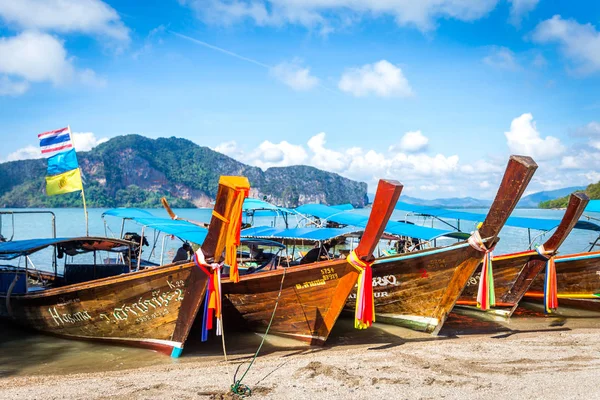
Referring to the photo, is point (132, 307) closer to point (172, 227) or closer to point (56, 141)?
point (172, 227)

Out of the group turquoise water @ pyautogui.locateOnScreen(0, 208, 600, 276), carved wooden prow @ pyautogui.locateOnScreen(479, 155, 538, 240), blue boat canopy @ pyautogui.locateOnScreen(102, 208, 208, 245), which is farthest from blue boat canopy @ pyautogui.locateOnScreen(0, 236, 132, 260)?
carved wooden prow @ pyautogui.locateOnScreen(479, 155, 538, 240)

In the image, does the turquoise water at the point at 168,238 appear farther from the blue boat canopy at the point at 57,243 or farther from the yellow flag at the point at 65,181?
the blue boat canopy at the point at 57,243

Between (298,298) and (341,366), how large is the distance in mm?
1351

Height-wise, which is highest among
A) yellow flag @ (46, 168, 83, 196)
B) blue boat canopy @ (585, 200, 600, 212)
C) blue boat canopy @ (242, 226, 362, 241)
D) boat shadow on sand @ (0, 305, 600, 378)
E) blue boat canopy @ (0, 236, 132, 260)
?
yellow flag @ (46, 168, 83, 196)

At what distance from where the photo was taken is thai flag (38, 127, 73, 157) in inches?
407

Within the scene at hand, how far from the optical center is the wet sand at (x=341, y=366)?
5012 mm

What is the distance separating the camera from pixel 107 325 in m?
7.12

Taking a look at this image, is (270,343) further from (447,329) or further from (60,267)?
(60,267)

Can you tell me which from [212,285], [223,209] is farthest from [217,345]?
[223,209]

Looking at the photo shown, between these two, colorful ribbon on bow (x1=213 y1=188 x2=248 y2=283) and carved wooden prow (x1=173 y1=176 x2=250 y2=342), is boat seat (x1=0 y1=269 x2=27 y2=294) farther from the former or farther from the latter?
colorful ribbon on bow (x1=213 y1=188 x2=248 y2=283)

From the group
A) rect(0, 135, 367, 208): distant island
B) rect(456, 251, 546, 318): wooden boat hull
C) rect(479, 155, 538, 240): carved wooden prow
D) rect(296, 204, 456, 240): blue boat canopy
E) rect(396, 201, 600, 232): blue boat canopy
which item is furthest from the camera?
rect(0, 135, 367, 208): distant island

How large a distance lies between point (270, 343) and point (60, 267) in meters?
16.8

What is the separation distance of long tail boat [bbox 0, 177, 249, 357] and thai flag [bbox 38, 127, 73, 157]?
2.63 m

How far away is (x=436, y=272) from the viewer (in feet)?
23.5
